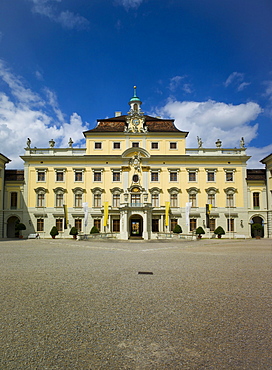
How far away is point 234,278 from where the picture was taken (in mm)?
10203

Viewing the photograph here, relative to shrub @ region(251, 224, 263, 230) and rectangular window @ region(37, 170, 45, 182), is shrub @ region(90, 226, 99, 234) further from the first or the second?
shrub @ region(251, 224, 263, 230)

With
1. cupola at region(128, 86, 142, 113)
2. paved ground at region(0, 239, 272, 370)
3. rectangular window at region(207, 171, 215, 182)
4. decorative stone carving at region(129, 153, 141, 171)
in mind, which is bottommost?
paved ground at region(0, 239, 272, 370)

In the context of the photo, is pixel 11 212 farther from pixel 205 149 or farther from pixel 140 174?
pixel 205 149

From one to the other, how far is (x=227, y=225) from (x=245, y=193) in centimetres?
548

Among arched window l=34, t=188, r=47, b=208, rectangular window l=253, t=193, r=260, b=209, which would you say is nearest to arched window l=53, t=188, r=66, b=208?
arched window l=34, t=188, r=47, b=208

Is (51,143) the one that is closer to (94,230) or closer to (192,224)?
(94,230)

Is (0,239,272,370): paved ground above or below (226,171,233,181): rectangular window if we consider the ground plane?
below

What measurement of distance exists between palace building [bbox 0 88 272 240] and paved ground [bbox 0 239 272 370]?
33641mm

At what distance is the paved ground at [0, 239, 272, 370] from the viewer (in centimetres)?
433

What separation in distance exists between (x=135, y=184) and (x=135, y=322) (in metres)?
38.7

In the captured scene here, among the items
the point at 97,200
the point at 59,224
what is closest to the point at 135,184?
the point at 97,200

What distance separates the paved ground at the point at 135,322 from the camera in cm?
433

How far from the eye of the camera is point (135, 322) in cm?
573

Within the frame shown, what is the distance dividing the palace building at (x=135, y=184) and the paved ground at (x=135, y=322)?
1324 inches
